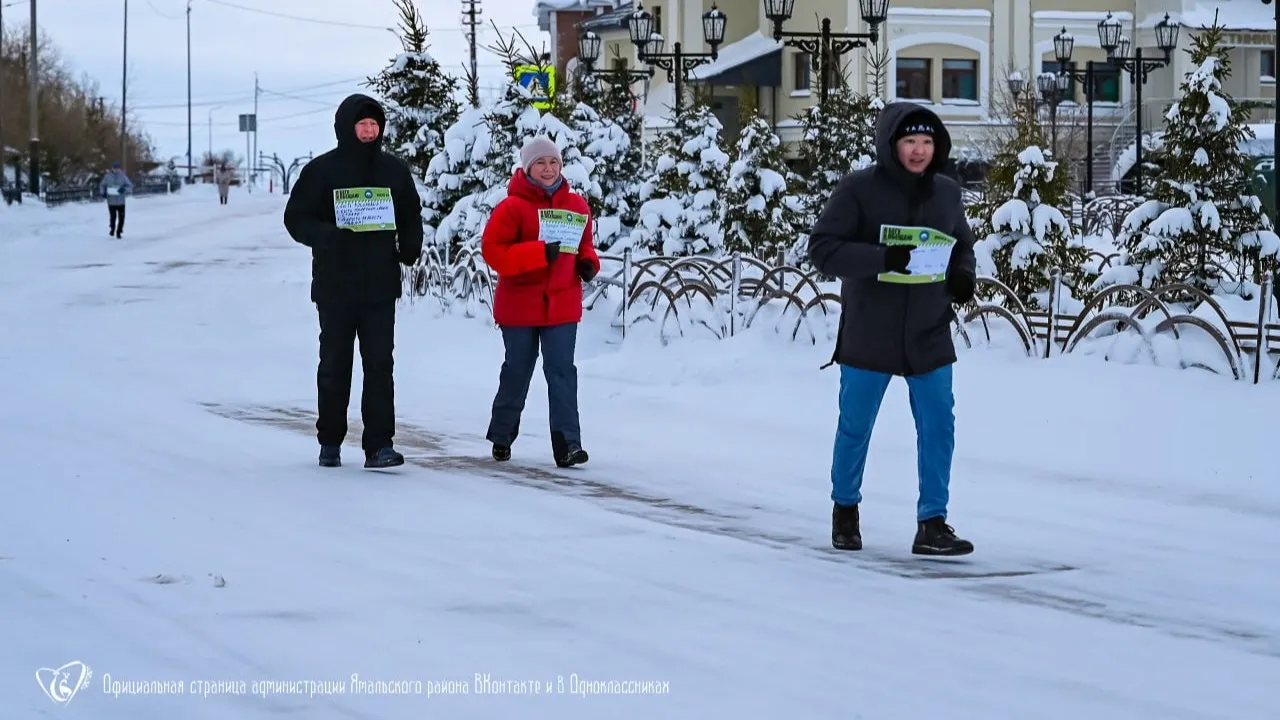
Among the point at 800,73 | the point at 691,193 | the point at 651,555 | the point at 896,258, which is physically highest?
the point at 800,73

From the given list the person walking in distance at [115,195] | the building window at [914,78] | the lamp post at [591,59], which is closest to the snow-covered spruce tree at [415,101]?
the lamp post at [591,59]

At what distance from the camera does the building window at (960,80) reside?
5728 centimetres

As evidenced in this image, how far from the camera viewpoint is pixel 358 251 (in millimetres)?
9539

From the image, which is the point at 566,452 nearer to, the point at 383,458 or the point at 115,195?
the point at 383,458

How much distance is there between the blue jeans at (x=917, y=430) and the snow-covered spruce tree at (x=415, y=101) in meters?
17.0

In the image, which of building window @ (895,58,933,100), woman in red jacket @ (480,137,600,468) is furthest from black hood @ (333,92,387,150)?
building window @ (895,58,933,100)

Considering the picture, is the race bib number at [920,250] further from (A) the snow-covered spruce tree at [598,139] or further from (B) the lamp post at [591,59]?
(B) the lamp post at [591,59]

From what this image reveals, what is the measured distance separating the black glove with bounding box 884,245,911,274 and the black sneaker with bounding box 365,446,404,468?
136 inches

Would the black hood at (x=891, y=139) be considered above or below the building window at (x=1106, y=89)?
below

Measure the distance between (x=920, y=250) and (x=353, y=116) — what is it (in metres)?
3.54

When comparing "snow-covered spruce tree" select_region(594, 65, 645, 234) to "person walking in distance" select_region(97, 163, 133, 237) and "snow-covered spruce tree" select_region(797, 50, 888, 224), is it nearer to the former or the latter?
"snow-covered spruce tree" select_region(797, 50, 888, 224)

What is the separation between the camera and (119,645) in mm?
5465

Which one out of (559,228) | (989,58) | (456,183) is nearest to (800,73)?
(989,58)

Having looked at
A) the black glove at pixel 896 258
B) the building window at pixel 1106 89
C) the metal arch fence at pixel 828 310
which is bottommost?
the metal arch fence at pixel 828 310
